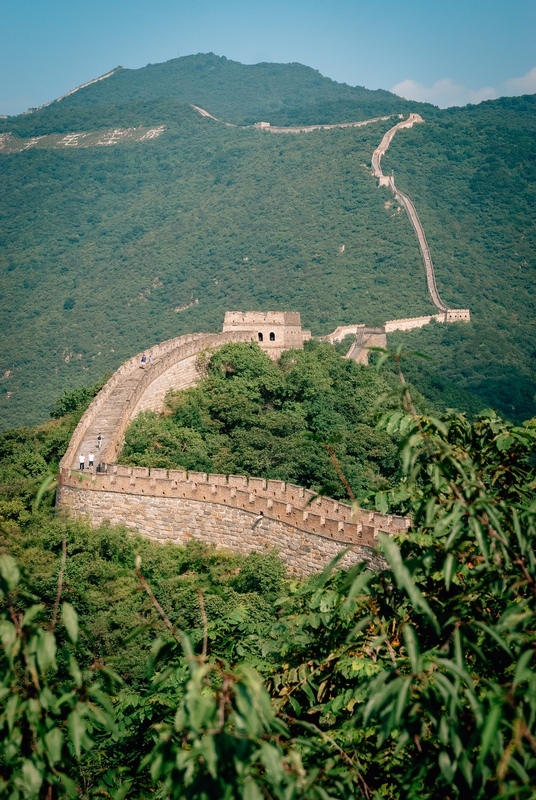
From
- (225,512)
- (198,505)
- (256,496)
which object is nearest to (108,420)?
(198,505)

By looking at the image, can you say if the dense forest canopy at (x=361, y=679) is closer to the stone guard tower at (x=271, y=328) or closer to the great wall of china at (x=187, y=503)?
the great wall of china at (x=187, y=503)

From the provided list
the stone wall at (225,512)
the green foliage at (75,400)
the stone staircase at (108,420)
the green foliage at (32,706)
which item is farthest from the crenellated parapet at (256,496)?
the green foliage at (32,706)

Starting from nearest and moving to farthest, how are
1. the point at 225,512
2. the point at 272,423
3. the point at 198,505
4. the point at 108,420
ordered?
1. the point at 225,512
2. the point at 198,505
3. the point at 108,420
4. the point at 272,423

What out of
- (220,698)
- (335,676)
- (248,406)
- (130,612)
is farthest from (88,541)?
(220,698)

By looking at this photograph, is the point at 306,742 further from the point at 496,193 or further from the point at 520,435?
the point at 496,193

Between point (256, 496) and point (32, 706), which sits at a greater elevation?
point (32, 706)

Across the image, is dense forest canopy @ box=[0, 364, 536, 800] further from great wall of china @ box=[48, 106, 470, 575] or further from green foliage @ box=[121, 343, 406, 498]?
green foliage @ box=[121, 343, 406, 498]

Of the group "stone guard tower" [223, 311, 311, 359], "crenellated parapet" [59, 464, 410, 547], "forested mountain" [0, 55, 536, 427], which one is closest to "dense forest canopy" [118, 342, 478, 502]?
"stone guard tower" [223, 311, 311, 359]

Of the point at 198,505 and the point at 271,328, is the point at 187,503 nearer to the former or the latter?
the point at 198,505
